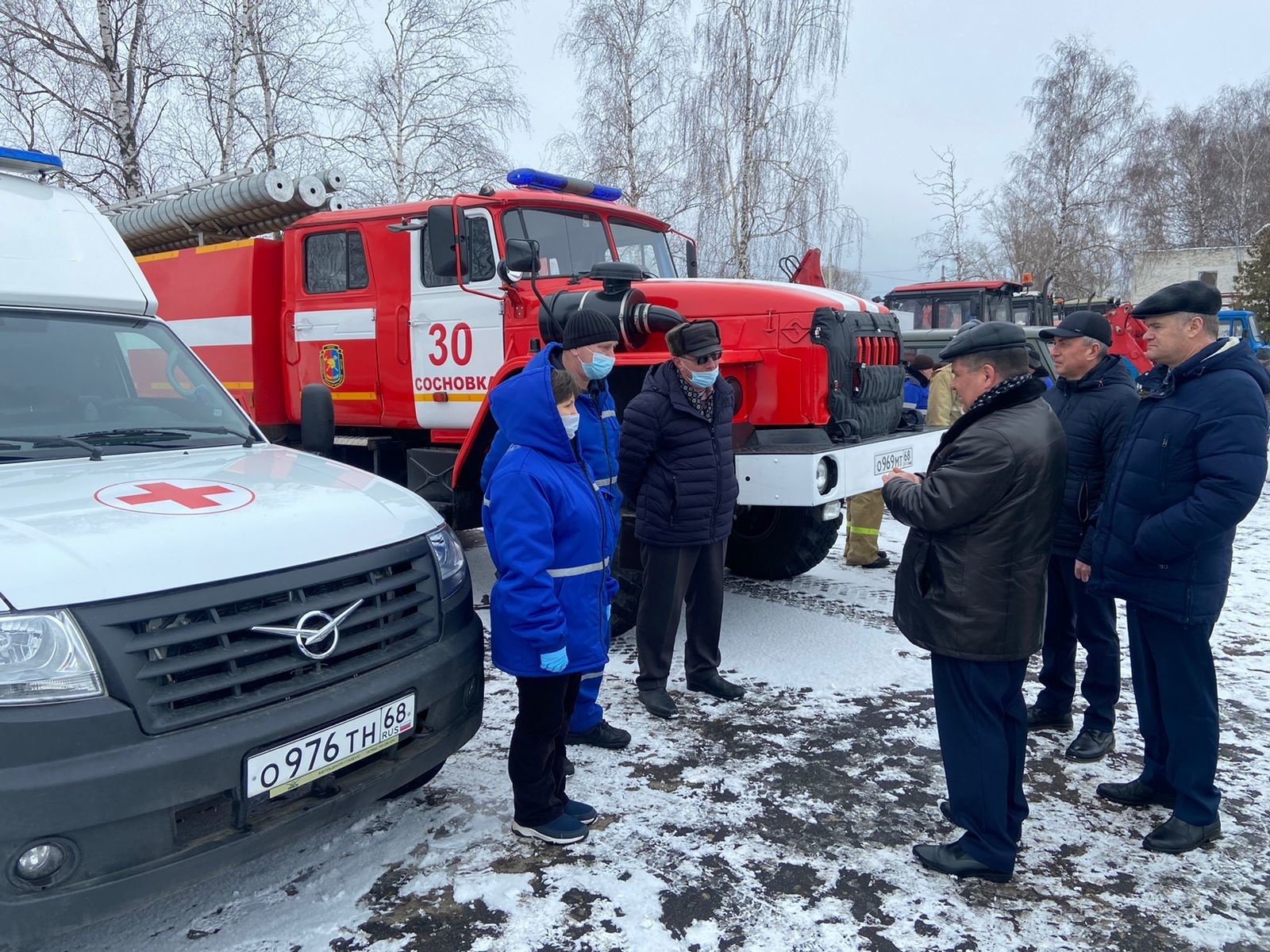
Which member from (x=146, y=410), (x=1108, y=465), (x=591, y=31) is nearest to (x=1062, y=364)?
(x=1108, y=465)

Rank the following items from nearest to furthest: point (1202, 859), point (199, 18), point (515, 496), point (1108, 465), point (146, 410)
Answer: point (515, 496) → point (1202, 859) → point (146, 410) → point (1108, 465) → point (199, 18)

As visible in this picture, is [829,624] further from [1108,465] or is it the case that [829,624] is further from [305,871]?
[305,871]

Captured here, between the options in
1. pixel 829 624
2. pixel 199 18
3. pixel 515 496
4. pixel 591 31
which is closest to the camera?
pixel 515 496

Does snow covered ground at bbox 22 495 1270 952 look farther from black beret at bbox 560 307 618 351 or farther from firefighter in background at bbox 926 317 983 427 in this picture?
firefighter in background at bbox 926 317 983 427

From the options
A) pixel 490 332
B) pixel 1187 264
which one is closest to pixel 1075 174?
pixel 1187 264

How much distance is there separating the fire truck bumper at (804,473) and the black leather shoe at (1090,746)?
143cm

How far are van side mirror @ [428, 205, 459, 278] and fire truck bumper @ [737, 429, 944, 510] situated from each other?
2089 mm

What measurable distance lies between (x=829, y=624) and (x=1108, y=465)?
2.06 metres

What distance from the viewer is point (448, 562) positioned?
2.86 m

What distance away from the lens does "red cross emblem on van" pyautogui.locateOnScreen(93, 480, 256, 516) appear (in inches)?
91.0

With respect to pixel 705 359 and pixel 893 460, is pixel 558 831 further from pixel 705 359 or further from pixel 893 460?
pixel 893 460

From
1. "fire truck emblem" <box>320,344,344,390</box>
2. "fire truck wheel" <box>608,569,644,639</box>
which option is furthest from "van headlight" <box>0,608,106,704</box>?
"fire truck emblem" <box>320,344,344,390</box>

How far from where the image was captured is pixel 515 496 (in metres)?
2.60

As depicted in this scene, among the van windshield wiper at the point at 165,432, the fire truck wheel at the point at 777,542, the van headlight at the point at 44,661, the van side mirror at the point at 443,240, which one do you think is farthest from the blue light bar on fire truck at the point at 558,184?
the van headlight at the point at 44,661
